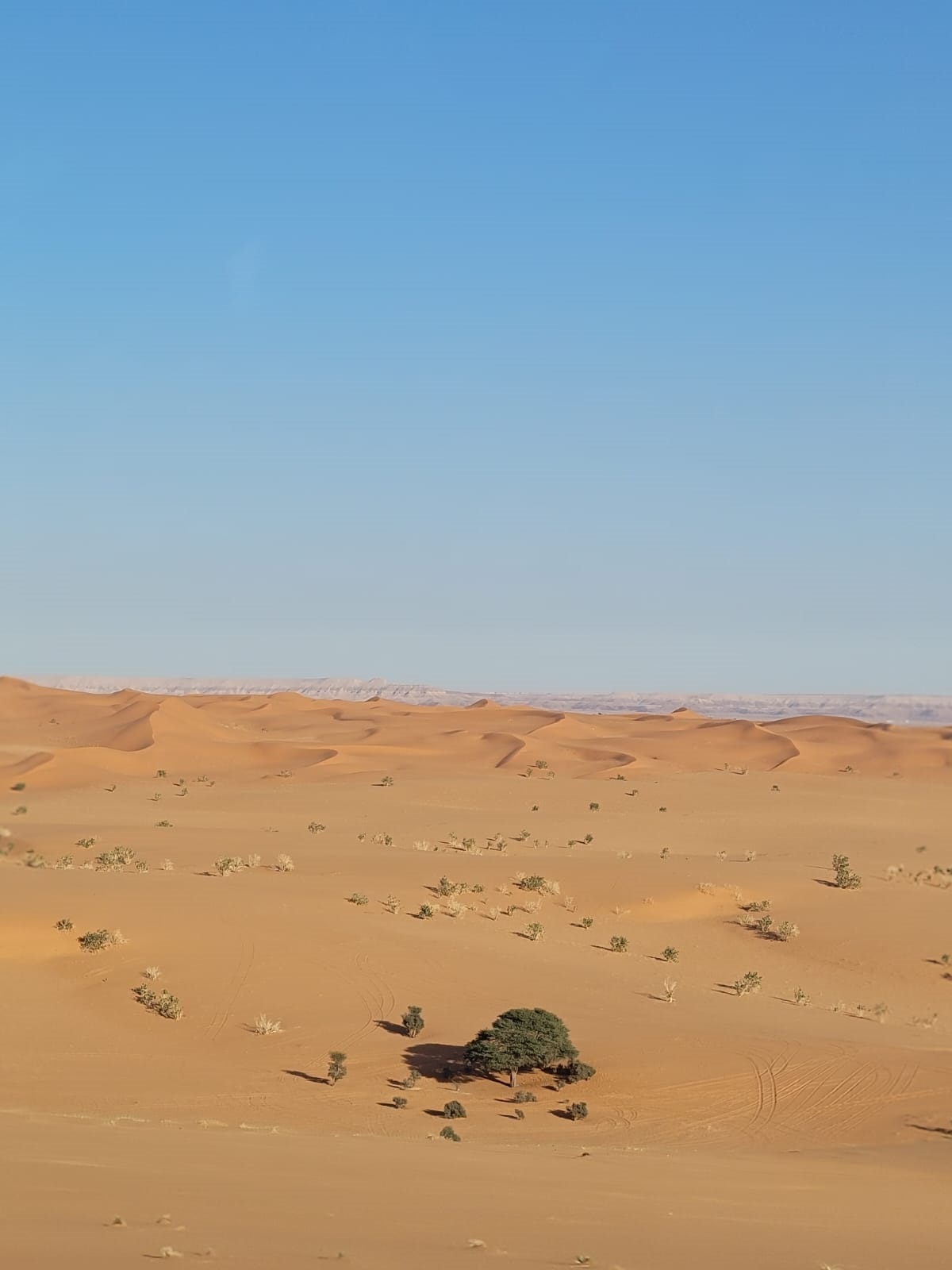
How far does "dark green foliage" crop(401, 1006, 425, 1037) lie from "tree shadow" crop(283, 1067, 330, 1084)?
1790 mm

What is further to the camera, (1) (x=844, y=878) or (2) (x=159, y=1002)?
(1) (x=844, y=878)

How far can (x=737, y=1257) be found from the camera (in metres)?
8.07

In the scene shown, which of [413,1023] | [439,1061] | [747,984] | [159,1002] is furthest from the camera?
[747,984]

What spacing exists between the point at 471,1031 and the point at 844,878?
45.8 feet

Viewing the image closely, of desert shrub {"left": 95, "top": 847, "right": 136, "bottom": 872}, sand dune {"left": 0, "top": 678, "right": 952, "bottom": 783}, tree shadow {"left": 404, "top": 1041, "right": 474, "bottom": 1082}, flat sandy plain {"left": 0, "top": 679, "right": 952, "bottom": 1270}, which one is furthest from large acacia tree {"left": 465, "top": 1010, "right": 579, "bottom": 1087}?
sand dune {"left": 0, "top": 678, "right": 952, "bottom": 783}

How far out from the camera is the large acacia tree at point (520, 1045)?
50.6ft

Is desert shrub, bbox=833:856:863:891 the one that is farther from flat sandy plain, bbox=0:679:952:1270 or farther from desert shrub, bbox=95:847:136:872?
desert shrub, bbox=95:847:136:872

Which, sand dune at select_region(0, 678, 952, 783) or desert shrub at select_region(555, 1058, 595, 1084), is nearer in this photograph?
desert shrub at select_region(555, 1058, 595, 1084)

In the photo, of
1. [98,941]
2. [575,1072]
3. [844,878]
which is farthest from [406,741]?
[575,1072]

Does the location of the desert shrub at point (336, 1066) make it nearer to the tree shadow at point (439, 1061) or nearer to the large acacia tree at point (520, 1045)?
the tree shadow at point (439, 1061)

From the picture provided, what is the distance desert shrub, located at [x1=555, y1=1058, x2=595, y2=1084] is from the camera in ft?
51.3

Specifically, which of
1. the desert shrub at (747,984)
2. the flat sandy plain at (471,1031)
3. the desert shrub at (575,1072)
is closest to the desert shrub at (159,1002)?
Answer: the flat sandy plain at (471,1031)

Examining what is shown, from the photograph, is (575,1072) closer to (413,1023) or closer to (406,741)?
(413,1023)

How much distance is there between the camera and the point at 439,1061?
16281mm
